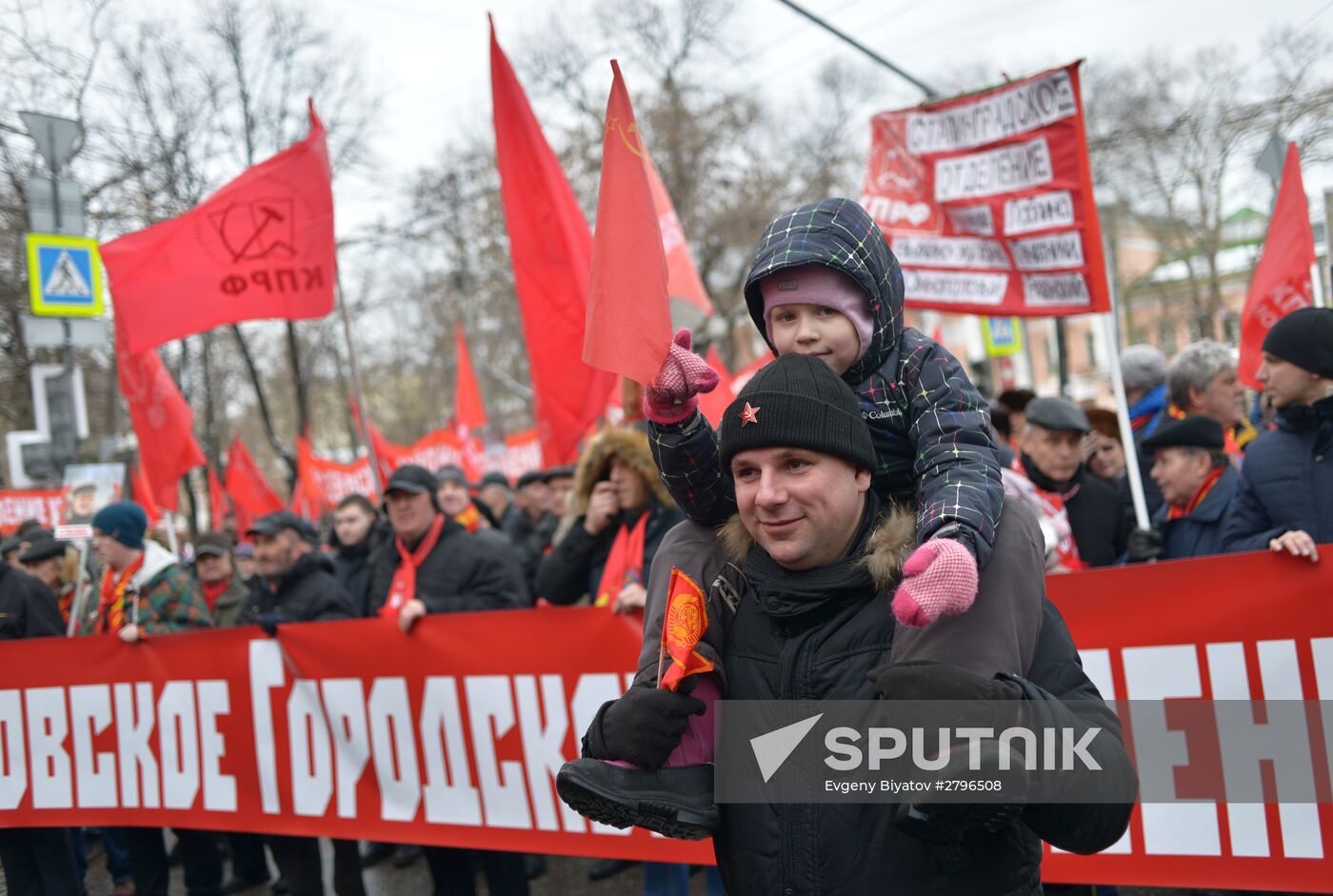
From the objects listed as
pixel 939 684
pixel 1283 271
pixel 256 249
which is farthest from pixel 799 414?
pixel 1283 271

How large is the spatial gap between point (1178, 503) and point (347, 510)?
4.97m

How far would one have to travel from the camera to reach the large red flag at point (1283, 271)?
623 centimetres

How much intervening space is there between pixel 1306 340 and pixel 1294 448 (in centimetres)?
39

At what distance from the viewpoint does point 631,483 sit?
15.9 ft

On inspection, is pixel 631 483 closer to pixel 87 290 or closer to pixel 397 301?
pixel 87 290

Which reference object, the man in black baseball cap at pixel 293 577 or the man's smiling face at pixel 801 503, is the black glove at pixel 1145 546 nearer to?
the man's smiling face at pixel 801 503

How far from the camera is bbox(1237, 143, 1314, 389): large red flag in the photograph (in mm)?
6227

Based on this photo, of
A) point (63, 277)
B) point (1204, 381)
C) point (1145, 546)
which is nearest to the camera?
point (1145, 546)

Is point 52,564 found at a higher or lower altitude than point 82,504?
lower

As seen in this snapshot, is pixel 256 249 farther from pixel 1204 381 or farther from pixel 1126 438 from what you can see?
pixel 1204 381

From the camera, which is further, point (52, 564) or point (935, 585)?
point (52, 564)

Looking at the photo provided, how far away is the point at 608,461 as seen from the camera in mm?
4965

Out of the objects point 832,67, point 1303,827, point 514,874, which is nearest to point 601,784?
point 1303,827

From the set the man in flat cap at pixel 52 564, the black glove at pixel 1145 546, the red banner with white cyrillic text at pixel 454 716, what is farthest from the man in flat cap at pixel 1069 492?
the man in flat cap at pixel 52 564
